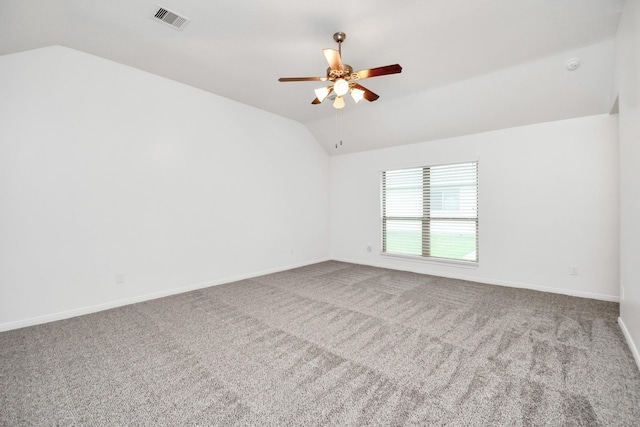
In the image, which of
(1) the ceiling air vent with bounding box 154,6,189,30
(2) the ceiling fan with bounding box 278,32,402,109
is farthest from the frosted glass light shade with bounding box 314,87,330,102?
(1) the ceiling air vent with bounding box 154,6,189,30

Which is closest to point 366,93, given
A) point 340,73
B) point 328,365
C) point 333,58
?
point 340,73

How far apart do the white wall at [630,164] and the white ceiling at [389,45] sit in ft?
1.01

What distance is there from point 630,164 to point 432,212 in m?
2.73

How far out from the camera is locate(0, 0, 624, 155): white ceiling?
2.35 m

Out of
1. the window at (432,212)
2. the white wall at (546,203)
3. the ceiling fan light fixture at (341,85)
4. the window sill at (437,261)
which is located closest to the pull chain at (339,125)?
the window at (432,212)

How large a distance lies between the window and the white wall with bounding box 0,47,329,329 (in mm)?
2281

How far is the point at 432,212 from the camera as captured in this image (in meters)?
4.90

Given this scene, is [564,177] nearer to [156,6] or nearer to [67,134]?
[156,6]

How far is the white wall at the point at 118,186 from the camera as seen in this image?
280cm

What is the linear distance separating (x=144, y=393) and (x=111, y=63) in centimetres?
355

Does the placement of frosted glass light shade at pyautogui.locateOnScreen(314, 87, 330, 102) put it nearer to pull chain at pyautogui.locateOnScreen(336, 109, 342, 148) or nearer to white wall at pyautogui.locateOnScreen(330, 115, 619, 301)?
pull chain at pyautogui.locateOnScreen(336, 109, 342, 148)

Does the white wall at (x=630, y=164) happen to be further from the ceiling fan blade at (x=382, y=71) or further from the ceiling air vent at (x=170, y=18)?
the ceiling air vent at (x=170, y=18)

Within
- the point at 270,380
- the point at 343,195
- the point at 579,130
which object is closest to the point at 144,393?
the point at 270,380

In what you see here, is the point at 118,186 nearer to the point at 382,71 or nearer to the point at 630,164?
the point at 382,71
